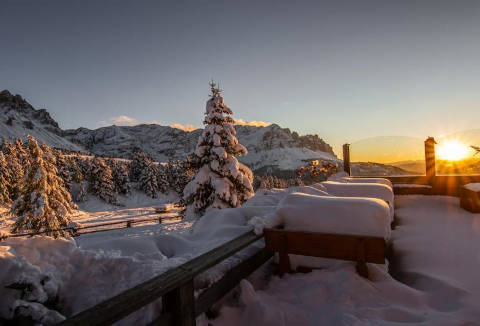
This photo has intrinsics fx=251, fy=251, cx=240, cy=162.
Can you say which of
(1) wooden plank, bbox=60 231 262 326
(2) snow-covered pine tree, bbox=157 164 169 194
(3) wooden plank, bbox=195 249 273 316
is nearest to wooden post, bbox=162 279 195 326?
(1) wooden plank, bbox=60 231 262 326

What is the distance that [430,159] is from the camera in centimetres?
1085

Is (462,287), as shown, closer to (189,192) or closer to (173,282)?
(173,282)

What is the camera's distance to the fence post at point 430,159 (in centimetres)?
1069

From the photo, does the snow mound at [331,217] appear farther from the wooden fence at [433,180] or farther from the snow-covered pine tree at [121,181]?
the snow-covered pine tree at [121,181]

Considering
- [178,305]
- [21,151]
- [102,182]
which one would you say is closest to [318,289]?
[178,305]

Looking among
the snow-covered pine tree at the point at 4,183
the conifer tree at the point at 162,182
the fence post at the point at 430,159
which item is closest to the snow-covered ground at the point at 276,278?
the fence post at the point at 430,159

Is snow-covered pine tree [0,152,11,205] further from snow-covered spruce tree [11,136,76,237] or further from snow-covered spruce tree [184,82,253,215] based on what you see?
snow-covered spruce tree [184,82,253,215]

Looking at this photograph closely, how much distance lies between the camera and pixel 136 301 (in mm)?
1735

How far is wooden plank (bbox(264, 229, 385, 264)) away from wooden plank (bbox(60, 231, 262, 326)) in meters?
1.30

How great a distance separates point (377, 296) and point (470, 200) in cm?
699

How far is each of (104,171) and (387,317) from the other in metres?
58.9

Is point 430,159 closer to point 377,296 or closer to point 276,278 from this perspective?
point 377,296

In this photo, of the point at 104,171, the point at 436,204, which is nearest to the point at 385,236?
the point at 436,204

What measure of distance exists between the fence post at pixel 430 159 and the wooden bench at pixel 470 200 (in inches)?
102
